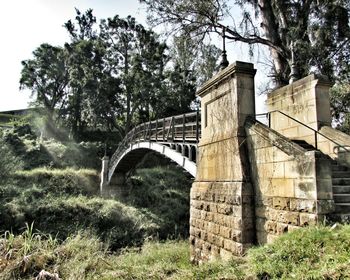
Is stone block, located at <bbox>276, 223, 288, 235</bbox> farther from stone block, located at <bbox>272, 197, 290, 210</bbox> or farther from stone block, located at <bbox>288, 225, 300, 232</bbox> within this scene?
stone block, located at <bbox>272, 197, 290, 210</bbox>

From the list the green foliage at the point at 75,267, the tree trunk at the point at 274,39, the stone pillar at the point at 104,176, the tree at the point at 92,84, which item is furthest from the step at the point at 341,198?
the tree at the point at 92,84

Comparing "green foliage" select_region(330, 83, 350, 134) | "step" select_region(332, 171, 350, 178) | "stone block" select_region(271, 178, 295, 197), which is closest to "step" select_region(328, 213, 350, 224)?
"stone block" select_region(271, 178, 295, 197)

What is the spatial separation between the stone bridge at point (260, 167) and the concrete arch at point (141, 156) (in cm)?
233

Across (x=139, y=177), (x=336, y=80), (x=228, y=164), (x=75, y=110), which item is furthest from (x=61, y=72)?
(x=228, y=164)

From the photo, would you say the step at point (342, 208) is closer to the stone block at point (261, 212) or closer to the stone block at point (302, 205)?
the stone block at point (302, 205)

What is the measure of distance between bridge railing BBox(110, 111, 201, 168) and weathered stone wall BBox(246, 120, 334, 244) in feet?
14.8

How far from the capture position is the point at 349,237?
3.46 metres

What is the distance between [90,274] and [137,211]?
50.6 ft

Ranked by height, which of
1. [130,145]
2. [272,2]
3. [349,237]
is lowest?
[349,237]

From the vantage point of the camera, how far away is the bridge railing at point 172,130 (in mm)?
10664

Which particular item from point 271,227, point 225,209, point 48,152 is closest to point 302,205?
point 271,227

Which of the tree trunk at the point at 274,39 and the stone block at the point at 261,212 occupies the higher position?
the tree trunk at the point at 274,39

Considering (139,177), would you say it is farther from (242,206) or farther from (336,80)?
(242,206)

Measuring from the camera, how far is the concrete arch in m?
10.3
